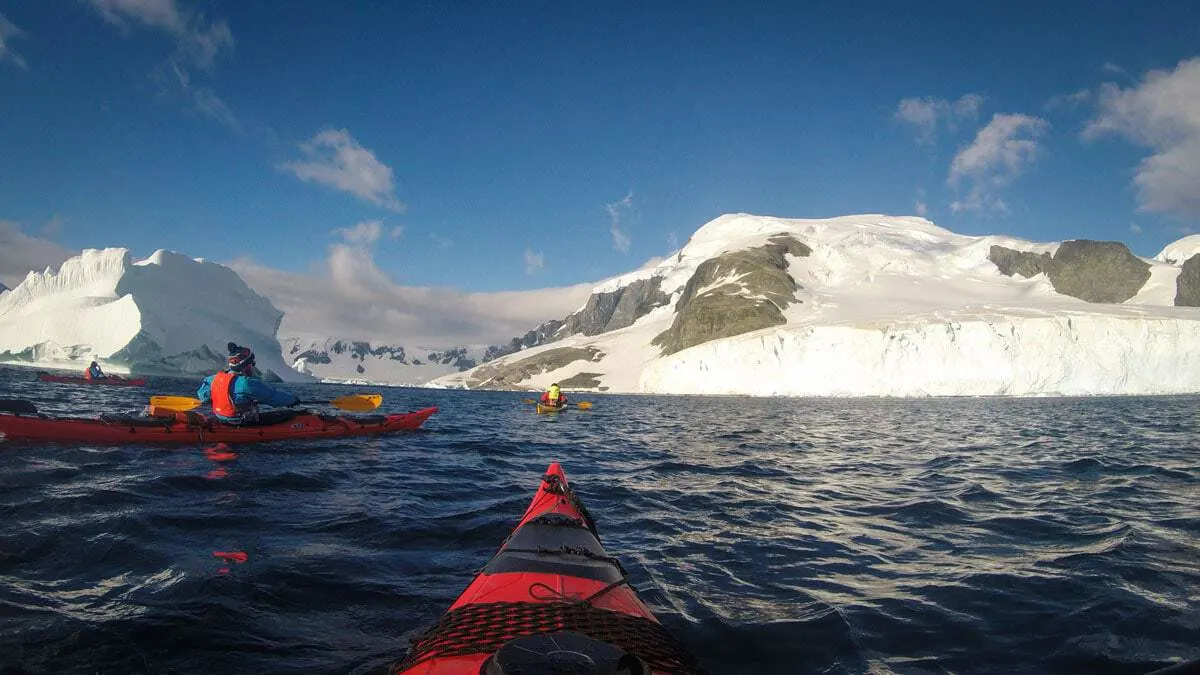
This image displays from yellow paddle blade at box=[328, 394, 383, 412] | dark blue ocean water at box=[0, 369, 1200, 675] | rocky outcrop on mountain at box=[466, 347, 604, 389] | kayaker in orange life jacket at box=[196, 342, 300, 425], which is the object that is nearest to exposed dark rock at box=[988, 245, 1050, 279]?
rocky outcrop on mountain at box=[466, 347, 604, 389]

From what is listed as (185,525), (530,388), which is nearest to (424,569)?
(185,525)

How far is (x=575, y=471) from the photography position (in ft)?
38.7

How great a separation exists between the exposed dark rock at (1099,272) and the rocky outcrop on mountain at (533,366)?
121437 mm

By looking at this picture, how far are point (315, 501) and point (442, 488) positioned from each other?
2.03 meters

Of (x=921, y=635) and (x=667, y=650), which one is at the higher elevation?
(x=667, y=650)

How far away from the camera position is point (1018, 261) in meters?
137

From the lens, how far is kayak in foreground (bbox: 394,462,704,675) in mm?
2365

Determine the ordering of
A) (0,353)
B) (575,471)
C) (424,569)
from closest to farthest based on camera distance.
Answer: (424,569) → (575,471) → (0,353)

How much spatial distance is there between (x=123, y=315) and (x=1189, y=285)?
7255 inches

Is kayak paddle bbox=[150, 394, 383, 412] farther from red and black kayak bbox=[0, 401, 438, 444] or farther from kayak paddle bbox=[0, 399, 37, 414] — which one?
kayak paddle bbox=[0, 399, 37, 414]

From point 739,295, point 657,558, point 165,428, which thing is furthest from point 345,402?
point 739,295

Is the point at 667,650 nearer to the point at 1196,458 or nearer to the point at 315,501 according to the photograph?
the point at 315,501

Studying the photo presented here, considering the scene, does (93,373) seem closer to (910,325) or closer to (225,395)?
(225,395)

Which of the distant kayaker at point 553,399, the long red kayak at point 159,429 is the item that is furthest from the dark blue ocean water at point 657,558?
the distant kayaker at point 553,399
